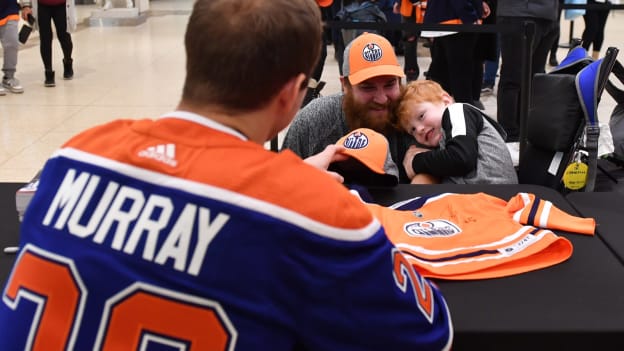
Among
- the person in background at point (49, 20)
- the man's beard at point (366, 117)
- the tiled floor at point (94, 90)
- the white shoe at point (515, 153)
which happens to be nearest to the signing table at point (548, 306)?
the man's beard at point (366, 117)

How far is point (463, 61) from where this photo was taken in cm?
515

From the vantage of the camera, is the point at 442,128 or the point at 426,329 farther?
the point at 442,128

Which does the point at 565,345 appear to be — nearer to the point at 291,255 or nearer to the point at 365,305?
the point at 365,305

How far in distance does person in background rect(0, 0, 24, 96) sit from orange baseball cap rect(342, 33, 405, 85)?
424cm

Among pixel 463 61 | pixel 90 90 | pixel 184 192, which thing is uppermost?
pixel 184 192

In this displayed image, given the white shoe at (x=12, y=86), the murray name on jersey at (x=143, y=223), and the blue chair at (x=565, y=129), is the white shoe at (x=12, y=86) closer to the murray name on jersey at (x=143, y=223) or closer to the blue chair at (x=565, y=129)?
the blue chair at (x=565, y=129)

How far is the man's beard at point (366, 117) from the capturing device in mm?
2696

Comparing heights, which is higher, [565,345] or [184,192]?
[184,192]

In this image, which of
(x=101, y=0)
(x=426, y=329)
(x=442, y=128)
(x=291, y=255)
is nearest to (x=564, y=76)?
(x=442, y=128)

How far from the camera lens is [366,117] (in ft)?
8.88

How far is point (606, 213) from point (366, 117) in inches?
38.2

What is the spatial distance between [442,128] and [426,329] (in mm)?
1473

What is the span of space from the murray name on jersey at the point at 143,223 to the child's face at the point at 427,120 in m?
1.70

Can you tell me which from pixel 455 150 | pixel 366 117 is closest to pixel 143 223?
pixel 455 150
